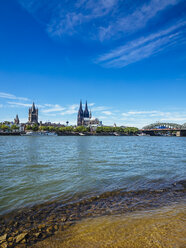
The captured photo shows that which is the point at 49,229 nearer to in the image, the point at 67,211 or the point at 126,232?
the point at 67,211

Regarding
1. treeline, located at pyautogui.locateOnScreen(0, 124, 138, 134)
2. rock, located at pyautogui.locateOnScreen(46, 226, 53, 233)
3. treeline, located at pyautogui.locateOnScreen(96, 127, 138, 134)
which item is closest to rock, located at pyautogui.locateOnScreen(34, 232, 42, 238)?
rock, located at pyautogui.locateOnScreen(46, 226, 53, 233)

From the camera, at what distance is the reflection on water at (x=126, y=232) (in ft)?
13.3

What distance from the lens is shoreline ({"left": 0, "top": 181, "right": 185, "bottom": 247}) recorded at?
15.1 feet

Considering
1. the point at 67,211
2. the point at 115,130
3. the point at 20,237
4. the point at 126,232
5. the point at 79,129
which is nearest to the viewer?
the point at 20,237

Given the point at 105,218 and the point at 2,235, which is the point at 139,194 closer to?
the point at 105,218

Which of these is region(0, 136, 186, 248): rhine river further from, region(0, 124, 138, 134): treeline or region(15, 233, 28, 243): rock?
region(0, 124, 138, 134): treeline

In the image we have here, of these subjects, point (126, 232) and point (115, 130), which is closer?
point (126, 232)

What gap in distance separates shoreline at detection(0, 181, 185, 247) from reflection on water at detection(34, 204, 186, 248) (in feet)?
1.14

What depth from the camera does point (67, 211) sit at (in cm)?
605

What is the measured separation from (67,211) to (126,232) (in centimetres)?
227

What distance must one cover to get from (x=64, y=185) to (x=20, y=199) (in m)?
2.54

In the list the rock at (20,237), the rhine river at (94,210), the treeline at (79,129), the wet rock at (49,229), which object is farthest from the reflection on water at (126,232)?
the treeline at (79,129)

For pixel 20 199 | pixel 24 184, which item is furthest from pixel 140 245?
pixel 24 184

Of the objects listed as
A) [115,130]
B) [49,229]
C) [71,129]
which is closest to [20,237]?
[49,229]
